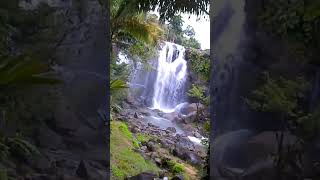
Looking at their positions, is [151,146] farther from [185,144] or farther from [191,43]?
[191,43]

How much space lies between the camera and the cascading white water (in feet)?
40.2

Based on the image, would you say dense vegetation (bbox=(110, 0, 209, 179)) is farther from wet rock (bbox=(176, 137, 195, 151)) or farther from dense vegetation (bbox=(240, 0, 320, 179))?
dense vegetation (bbox=(240, 0, 320, 179))

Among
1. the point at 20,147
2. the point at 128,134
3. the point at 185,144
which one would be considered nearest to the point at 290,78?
the point at 20,147

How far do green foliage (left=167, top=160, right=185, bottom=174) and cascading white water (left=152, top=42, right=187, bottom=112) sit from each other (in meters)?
4.84

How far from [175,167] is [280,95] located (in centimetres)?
424

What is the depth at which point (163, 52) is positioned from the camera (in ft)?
40.0

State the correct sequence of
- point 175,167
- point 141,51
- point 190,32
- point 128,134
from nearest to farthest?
point 175,167
point 128,134
point 141,51
point 190,32

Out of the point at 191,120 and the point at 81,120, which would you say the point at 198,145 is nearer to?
the point at 191,120

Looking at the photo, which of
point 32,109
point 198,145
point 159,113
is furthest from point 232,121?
point 159,113

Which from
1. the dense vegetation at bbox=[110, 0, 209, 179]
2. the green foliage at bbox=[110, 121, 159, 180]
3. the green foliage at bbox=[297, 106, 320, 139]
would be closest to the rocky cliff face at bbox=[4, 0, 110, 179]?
the dense vegetation at bbox=[110, 0, 209, 179]

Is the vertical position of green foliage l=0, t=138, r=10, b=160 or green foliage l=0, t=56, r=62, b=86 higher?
green foliage l=0, t=56, r=62, b=86

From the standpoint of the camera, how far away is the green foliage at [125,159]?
22.5 feet

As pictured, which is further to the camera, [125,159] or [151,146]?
[151,146]

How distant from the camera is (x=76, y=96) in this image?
3559 mm
